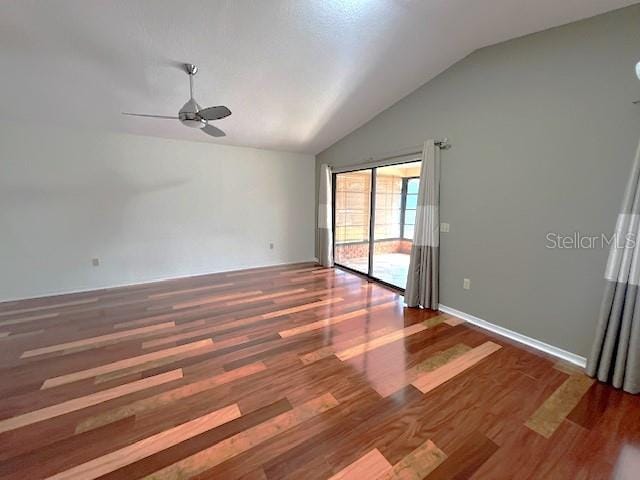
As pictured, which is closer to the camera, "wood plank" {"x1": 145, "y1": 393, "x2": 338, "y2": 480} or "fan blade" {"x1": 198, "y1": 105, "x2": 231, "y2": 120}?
"wood plank" {"x1": 145, "y1": 393, "x2": 338, "y2": 480}

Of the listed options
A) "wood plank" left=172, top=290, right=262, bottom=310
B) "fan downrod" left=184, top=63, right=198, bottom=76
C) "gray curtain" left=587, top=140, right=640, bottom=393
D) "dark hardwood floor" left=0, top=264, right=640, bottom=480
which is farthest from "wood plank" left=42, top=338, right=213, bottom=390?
"gray curtain" left=587, top=140, right=640, bottom=393

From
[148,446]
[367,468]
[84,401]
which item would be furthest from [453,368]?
[84,401]

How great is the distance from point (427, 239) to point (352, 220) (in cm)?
234

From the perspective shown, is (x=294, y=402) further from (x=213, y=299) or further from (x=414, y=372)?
(x=213, y=299)

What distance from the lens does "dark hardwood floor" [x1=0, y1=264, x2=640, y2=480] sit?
1.40 metres

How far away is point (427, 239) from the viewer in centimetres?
329

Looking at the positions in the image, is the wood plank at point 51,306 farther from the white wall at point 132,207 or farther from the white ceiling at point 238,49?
the white ceiling at point 238,49

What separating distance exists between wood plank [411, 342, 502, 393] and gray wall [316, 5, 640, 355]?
476mm

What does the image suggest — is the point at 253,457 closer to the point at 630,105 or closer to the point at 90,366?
the point at 90,366

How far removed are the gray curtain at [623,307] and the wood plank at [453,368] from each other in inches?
28.3

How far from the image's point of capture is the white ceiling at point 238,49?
2096mm

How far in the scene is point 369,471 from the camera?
4.46ft

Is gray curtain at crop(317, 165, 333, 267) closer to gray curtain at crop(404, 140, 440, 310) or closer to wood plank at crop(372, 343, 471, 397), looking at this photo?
gray curtain at crop(404, 140, 440, 310)

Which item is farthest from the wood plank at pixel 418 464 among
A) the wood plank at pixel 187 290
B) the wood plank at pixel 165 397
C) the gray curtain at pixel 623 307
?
the wood plank at pixel 187 290
